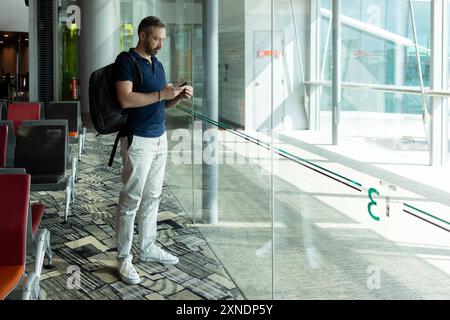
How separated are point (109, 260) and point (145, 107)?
1.29 metres

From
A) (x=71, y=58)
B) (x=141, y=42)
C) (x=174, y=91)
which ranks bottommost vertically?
(x=174, y=91)

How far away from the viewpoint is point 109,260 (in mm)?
4234

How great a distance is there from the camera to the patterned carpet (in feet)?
11.6

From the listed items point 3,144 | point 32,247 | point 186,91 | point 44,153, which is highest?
point 186,91

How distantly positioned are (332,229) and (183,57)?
373 centimetres

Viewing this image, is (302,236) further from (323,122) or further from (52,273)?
(52,273)

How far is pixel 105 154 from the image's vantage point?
10234mm

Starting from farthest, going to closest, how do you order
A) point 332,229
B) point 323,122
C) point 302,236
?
point 302,236 < point 332,229 < point 323,122

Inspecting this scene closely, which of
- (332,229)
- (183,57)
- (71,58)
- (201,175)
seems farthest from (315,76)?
(71,58)

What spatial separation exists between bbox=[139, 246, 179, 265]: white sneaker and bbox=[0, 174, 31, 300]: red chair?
1.43 metres

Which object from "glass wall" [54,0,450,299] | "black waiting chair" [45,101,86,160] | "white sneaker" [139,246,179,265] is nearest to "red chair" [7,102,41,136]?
"black waiting chair" [45,101,86,160]

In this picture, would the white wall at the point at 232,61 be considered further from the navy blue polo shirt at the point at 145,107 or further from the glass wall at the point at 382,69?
the glass wall at the point at 382,69

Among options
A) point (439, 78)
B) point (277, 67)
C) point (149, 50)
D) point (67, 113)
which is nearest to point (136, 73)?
point (149, 50)

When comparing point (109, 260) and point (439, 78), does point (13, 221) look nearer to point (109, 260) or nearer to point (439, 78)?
point (109, 260)
